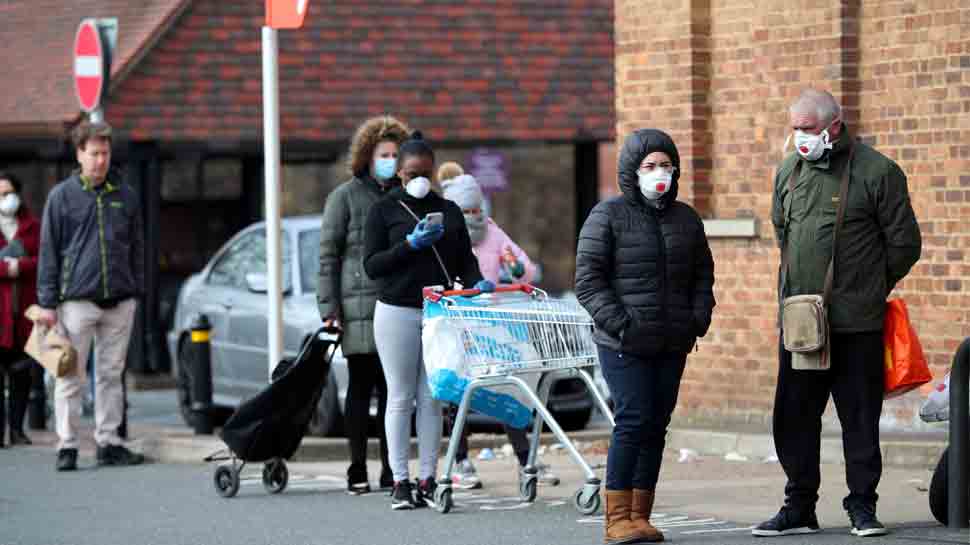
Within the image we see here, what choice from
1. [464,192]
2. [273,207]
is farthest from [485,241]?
[273,207]

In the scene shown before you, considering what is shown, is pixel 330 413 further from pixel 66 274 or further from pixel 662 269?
pixel 662 269

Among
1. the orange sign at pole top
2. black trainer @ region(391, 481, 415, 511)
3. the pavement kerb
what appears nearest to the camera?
black trainer @ region(391, 481, 415, 511)

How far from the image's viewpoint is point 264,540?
946 cm

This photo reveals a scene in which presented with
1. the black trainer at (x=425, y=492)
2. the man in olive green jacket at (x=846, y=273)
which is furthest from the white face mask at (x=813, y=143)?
the black trainer at (x=425, y=492)

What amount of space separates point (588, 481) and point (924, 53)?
12.0 ft

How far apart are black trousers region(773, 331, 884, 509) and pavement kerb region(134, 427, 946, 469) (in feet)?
7.51

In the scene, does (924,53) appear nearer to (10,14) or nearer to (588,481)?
(588,481)

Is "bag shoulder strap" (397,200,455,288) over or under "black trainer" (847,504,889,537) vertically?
over

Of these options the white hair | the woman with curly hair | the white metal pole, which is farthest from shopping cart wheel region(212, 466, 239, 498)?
the white hair

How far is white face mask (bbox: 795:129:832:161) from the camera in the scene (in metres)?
8.98

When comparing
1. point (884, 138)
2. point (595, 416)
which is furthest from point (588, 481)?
point (595, 416)

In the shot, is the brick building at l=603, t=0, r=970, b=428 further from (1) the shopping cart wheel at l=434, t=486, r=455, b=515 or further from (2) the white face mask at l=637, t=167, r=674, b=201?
(2) the white face mask at l=637, t=167, r=674, b=201

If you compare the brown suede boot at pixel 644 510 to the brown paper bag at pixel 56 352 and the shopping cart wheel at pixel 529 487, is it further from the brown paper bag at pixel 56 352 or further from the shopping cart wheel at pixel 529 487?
the brown paper bag at pixel 56 352

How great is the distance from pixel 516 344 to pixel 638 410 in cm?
128
